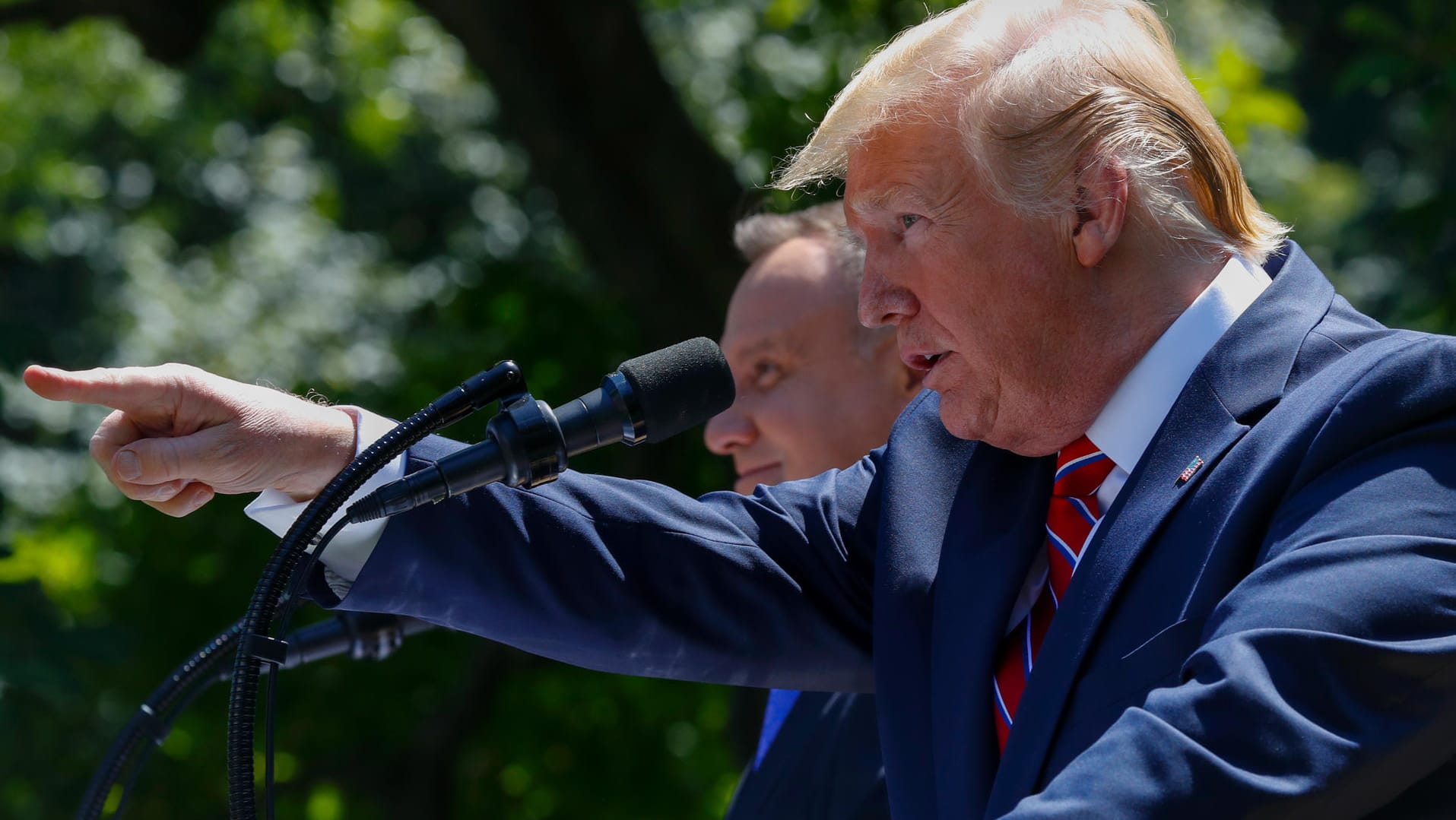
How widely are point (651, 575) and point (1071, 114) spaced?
0.78m

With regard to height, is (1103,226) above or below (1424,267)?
above

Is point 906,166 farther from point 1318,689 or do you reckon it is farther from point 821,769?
point 821,769

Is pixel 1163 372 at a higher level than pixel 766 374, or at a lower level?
higher

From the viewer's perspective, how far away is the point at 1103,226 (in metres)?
1.74

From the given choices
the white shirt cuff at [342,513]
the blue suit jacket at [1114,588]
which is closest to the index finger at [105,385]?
the white shirt cuff at [342,513]

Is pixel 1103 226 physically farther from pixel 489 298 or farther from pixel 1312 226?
pixel 1312 226

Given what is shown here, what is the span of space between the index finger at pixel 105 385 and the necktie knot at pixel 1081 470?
105 cm

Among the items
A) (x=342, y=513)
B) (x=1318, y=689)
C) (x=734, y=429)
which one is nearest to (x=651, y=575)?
(x=342, y=513)

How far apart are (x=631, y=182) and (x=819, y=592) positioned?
9.83 feet

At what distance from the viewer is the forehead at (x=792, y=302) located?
9.81ft

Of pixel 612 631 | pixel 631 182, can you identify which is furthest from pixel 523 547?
pixel 631 182

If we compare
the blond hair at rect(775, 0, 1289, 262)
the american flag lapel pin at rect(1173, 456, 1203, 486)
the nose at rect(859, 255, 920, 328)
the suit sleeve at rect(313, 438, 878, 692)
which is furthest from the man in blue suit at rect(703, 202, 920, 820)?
the american flag lapel pin at rect(1173, 456, 1203, 486)

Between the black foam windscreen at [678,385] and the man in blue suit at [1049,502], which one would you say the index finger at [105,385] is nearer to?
the man in blue suit at [1049,502]

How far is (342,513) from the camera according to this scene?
5.72ft
